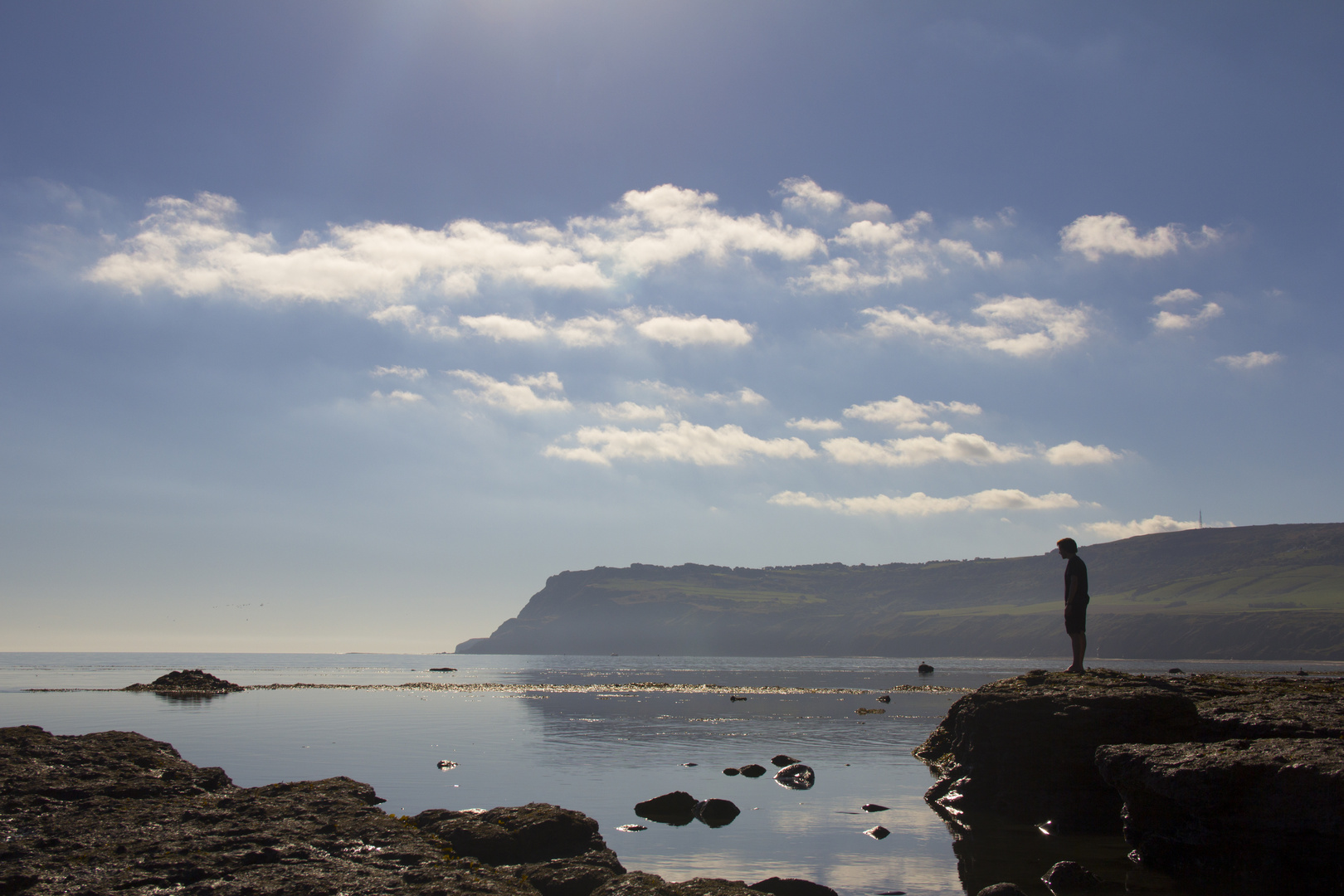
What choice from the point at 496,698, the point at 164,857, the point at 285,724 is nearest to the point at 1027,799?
the point at 164,857

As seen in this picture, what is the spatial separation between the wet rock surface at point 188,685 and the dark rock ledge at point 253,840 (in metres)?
67.9

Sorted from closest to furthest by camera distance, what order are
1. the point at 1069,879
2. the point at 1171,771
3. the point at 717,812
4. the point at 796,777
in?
the point at 1171,771
the point at 1069,879
the point at 717,812
the point at 796,777

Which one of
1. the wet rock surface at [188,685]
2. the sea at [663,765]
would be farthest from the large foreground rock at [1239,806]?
the wet rock surface at [188,685]

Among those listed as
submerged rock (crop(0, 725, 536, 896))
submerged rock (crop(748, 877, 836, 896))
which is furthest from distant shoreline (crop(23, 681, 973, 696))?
submerged rock (crop(748, 877, 836, 896))

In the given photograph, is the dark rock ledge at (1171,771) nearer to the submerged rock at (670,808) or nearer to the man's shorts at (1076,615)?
the man's shorts at (1076,615)

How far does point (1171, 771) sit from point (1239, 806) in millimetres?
1064

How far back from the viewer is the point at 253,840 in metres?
12.7

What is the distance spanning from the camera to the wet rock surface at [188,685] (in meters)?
77.2

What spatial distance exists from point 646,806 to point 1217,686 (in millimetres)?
16285

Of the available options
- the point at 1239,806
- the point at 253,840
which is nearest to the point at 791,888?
the point at 1239,806

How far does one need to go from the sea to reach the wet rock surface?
8.59 meters

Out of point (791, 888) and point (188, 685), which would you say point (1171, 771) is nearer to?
point (791, 888)

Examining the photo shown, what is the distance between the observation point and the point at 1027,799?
20484 millimetres

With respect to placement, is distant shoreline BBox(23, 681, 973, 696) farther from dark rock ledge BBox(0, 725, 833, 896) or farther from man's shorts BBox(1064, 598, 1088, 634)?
dark rock ledge BBox(0, 725, 833, 896)
